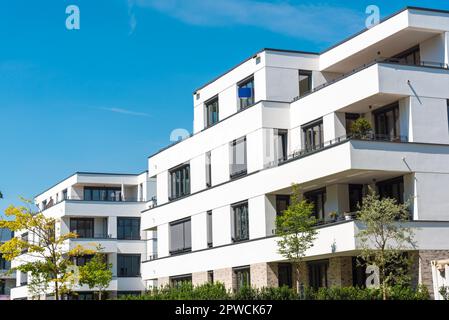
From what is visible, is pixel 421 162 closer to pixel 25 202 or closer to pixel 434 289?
pixel 434 289

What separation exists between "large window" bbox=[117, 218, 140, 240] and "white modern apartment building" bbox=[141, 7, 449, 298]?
1887 cm

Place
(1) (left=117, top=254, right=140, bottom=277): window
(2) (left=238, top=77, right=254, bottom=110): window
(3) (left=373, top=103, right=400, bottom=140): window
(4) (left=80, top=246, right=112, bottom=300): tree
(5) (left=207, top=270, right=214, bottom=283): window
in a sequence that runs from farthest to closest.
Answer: (1) (left=117, top=254, right=140, bottom=277): window < (4) (left=80, top=246, right=112, bottom=300): tree < (5) (left=207, top=270, right=214, bottom=283): window < (2) (left=238, top=77, right=254, bottom=110): window < (3) (left=373, top=103, right=400, bottom=140): window

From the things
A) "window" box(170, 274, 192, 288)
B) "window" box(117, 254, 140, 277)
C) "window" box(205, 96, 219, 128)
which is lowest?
"window" box(170, 274, 192, 288)

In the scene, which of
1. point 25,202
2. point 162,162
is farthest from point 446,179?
point 25,202

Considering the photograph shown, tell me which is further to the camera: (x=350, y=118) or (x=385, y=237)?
(x=350, y=118)

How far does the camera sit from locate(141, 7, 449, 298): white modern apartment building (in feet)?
108

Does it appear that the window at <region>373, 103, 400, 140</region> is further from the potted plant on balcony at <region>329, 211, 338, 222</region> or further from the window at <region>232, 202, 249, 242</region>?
the window at <region>232, 202, 249, 242</region>

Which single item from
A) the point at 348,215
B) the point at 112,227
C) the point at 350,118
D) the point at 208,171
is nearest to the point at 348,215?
the point at 348,215

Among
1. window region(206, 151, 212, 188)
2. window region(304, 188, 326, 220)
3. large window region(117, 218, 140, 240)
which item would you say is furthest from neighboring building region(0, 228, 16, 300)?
window region(304, 188, 326, 220)

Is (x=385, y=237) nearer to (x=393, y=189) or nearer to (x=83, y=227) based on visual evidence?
(x=393, y=189)

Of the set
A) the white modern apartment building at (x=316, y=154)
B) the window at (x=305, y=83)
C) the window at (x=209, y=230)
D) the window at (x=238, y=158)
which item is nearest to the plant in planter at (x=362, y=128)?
the white modern apartment building at (x=316, y=154)

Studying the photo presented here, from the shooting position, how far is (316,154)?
113 ft

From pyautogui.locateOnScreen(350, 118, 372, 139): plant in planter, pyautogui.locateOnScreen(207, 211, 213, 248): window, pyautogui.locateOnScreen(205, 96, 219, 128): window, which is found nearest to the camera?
pyautogui.locateOnScreen(350, 118, 372, 139): plant in planter

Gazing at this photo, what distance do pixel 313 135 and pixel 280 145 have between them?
2.22 m
